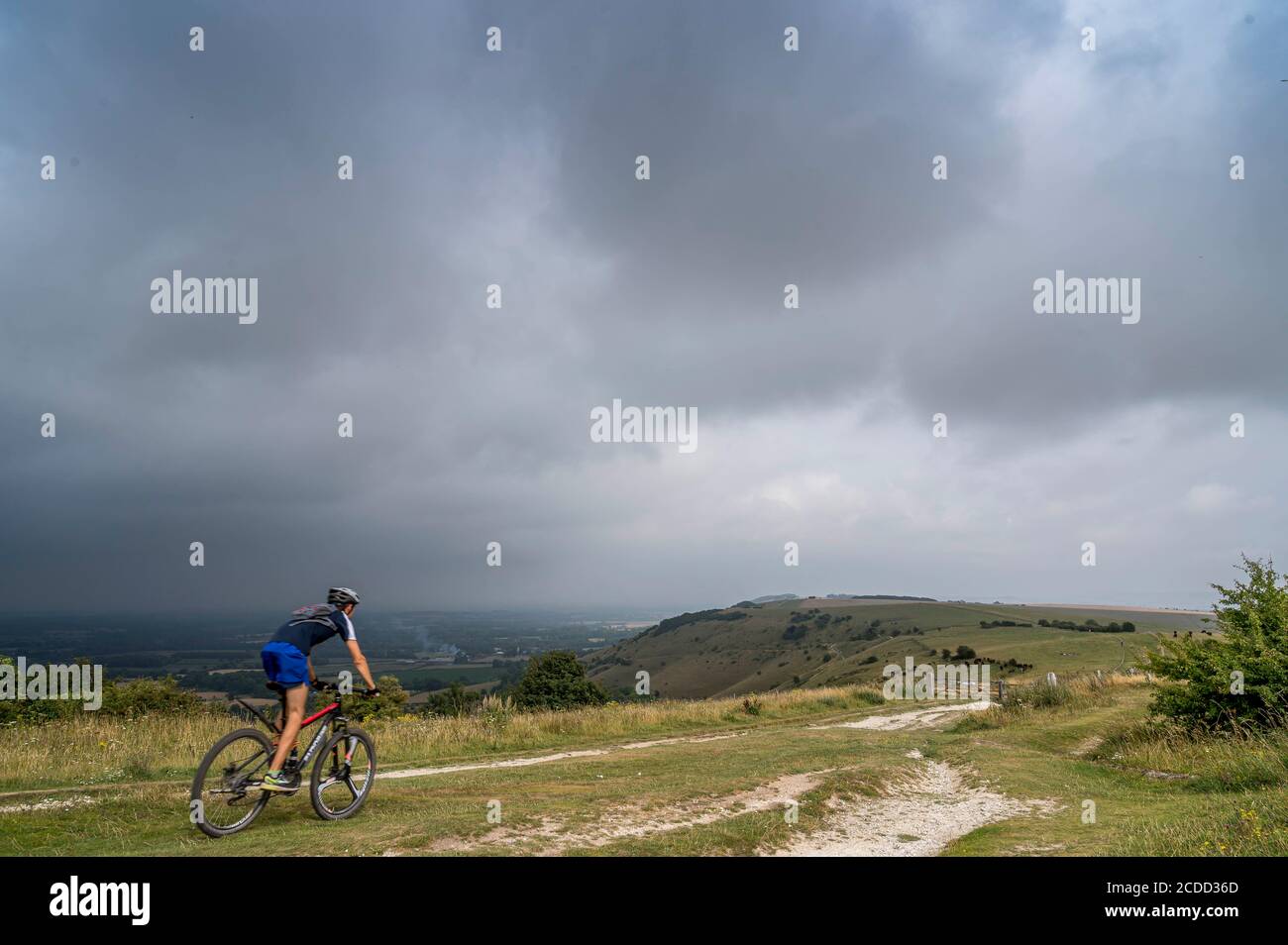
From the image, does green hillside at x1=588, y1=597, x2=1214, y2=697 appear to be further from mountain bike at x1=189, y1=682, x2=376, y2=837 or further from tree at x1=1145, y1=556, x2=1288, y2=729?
mountain bike at x1=189, y1=682, x2=376, y2=837

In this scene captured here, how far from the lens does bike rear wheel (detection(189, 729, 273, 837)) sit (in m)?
7.92

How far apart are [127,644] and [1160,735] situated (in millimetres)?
119489

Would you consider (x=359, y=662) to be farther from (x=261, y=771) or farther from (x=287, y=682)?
(x=261, y=771)

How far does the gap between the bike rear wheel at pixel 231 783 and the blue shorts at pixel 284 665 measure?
2.33 ft

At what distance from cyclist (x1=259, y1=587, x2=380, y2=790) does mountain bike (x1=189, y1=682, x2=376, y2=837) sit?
0.35ft

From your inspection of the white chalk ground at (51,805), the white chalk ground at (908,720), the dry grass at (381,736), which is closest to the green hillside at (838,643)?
the white chalk ground at (908,720)

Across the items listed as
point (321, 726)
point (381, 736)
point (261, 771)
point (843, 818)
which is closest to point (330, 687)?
point (321, 726)

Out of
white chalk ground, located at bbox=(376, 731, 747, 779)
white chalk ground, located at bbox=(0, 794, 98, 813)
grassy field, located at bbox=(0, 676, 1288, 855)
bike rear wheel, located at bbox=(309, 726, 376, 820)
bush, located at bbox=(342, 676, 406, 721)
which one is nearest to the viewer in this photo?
grassy field, located at bbox=(0, 676, 1288, 855)

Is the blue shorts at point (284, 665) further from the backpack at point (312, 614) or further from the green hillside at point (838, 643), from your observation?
the green hillside at point (838, 643)

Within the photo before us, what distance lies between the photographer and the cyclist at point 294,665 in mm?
8219

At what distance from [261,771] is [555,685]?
124 feet

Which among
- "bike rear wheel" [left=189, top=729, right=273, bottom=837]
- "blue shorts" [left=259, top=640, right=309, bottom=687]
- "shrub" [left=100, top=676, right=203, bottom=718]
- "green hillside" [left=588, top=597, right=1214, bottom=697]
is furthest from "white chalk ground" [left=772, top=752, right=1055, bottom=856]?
"green hillside" [left=588, top=597, right=1214, bottom=697]

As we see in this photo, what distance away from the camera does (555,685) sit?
4481cm
